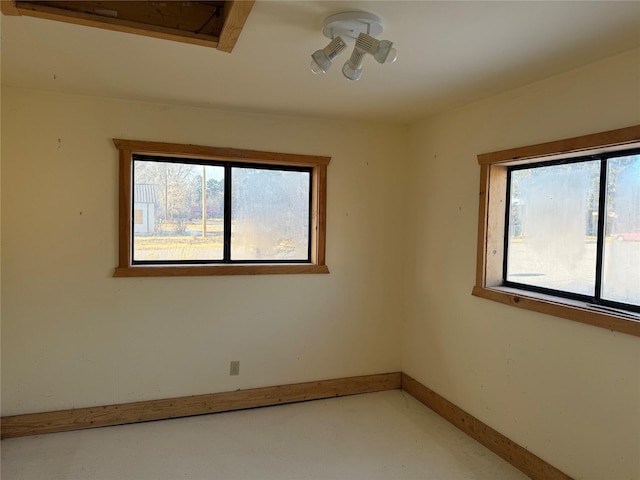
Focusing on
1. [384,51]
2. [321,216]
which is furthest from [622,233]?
[321,216]

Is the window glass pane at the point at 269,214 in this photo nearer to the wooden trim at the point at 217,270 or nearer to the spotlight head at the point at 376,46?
the wooden trim at the point at 217,270

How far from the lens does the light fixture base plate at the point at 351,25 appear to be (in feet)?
5.51

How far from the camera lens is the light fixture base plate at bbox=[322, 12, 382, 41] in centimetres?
168

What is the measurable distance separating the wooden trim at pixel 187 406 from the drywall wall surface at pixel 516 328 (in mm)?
492

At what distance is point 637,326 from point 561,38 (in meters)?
1.40

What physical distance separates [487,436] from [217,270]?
228 cm

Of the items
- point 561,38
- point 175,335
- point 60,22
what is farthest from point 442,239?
point 60,22

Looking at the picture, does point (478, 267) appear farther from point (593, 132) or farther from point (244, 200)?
point (244, 200)

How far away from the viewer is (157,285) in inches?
121

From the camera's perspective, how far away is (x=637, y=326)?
1926 mm

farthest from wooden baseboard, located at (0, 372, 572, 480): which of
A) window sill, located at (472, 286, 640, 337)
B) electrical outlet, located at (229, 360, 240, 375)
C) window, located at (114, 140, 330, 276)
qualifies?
window, located at (114, 140, 330, 276)

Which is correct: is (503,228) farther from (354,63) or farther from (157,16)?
(157,16)

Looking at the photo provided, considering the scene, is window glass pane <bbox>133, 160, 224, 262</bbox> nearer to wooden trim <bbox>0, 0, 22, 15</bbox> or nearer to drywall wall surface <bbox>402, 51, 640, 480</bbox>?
wooden trim <bbox>0, 0, 22, 15</bbox>

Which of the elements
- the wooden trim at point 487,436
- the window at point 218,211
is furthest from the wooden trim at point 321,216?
the wooden trim at point 487,436
